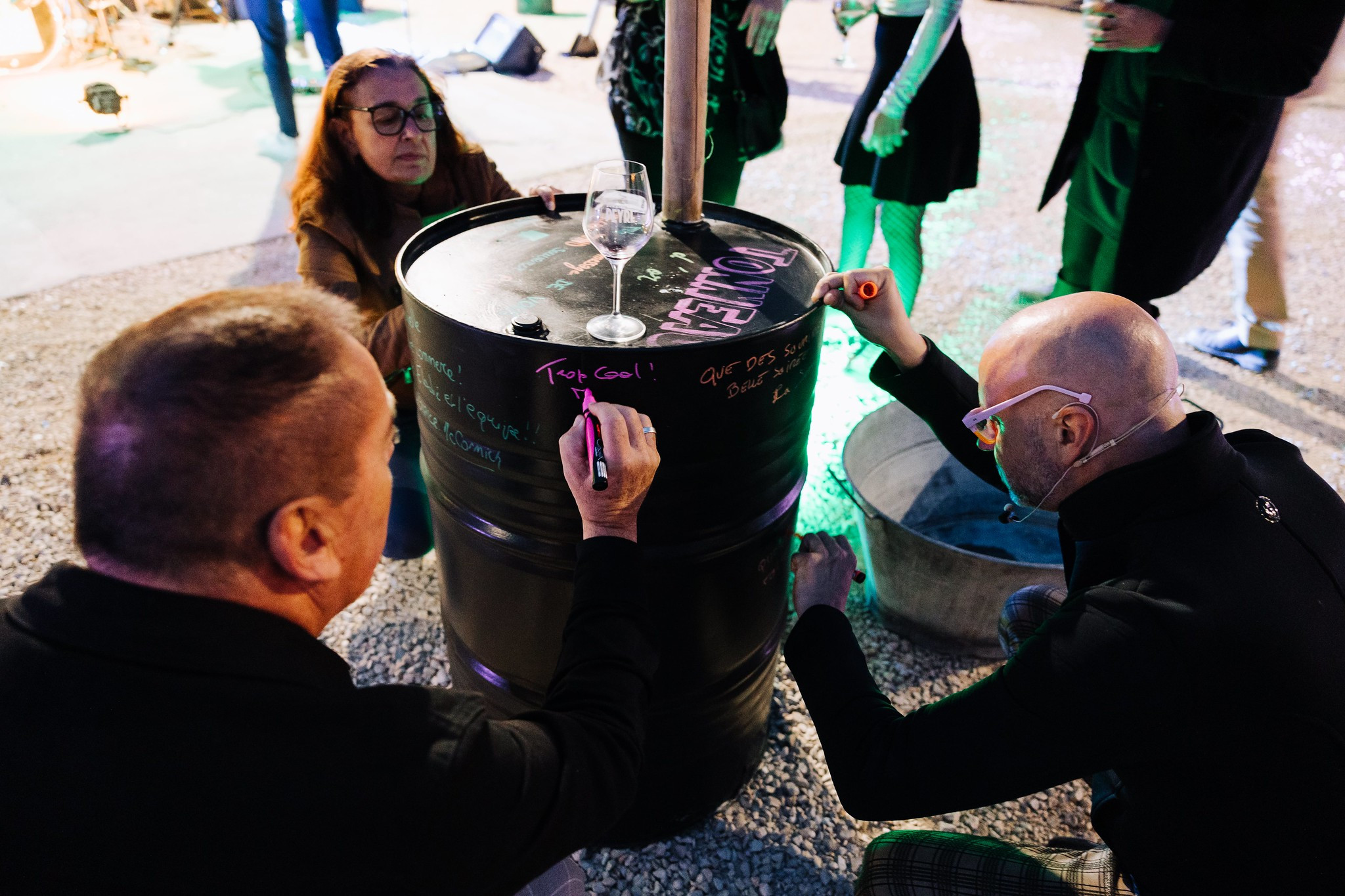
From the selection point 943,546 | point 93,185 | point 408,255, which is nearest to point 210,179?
point 93,185

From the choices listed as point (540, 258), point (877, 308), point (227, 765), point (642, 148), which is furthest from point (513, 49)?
point (227, 765)

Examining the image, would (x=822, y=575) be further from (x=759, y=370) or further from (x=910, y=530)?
(x=910, y=530)

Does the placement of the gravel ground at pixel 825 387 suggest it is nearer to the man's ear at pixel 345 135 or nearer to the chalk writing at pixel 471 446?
the chalk writing at pixel 471 446

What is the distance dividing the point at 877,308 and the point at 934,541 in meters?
0.84

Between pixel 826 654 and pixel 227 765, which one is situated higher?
pixel 227 765

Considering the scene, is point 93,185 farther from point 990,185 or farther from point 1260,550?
point 1260,550

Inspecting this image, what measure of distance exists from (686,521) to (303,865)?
0.79 m

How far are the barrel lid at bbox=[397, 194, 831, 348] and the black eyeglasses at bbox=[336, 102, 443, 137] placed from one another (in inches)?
26.0

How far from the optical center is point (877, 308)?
5.72 feet

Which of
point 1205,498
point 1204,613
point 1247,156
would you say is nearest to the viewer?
point 1204,613

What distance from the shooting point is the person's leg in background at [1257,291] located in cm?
402

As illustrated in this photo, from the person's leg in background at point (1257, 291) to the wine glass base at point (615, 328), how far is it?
143 inches

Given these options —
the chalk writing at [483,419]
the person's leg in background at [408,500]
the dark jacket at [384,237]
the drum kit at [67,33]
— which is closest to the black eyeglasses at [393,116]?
the dark jacket at [384,237]

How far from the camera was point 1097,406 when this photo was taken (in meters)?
1.41
